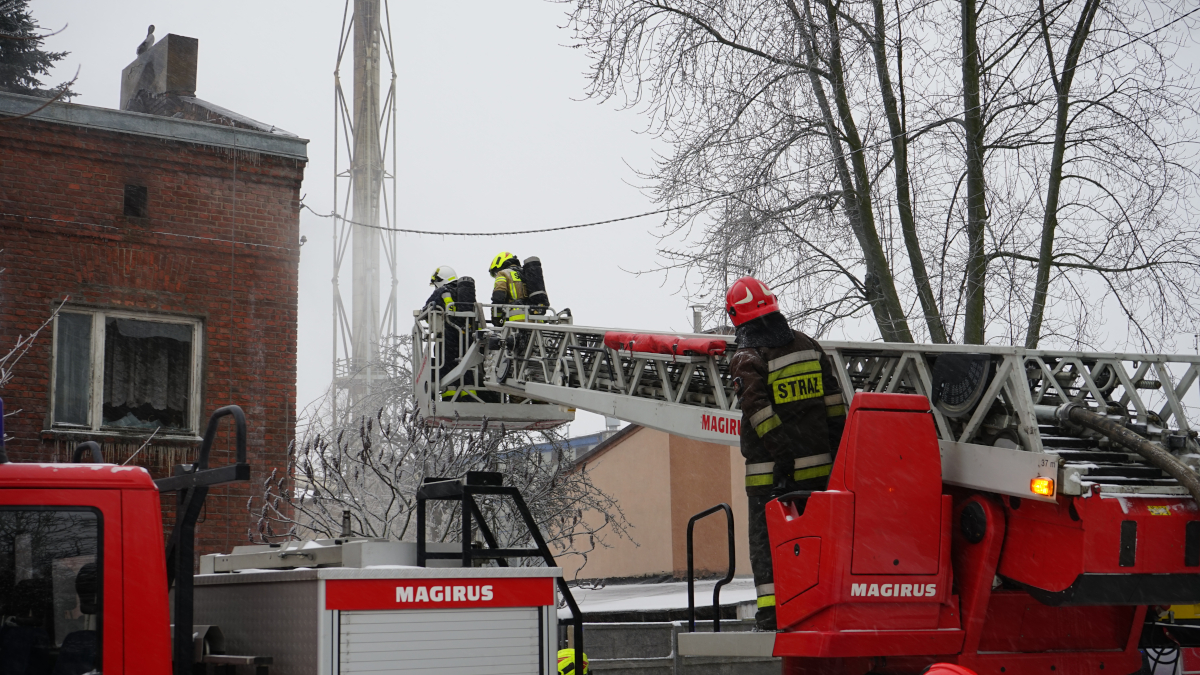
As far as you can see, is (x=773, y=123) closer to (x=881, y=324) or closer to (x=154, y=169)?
(x=881, y=324)

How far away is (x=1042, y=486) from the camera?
4602mm

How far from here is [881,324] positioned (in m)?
10.1

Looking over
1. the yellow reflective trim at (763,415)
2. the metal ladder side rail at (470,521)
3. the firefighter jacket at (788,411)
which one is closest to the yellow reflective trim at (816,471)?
the firefighter jacket at (788,411)

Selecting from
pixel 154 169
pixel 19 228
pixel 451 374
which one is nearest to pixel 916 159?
pixel 451 374

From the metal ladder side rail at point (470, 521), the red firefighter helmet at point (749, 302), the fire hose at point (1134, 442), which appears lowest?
the metal ladder side rail at point (470, 521)

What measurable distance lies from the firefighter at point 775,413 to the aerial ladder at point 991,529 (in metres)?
0.18

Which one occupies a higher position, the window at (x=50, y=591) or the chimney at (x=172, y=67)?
the chimney at (x=172, y=67)

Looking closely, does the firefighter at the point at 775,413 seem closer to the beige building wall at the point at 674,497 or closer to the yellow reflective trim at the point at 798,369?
the yellow reflective trim at the point at 798,369

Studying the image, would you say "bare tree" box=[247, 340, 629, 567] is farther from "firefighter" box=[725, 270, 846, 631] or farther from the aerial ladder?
the aerial ladder

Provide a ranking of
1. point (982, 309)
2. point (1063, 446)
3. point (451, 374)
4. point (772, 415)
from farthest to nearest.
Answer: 1. point (451, 374)
2. point (982, 309)
3. point (772, 415)
4. point (1063, 446)

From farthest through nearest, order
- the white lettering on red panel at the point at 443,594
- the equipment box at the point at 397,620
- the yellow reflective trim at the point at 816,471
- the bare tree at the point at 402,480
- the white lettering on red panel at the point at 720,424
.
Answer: the bare tree at the point at 402,480 → the white lettering on red panel at the point at 720,424 → the yellow reflective trim at the point at 816,471 → the white lettering on red panel at the point at 443,594 → the equipment box at the point at 397,620

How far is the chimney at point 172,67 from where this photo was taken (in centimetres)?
1599

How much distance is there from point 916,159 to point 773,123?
1.34 metres

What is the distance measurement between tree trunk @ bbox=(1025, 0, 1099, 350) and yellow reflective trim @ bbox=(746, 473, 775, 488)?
5021 millimetres
